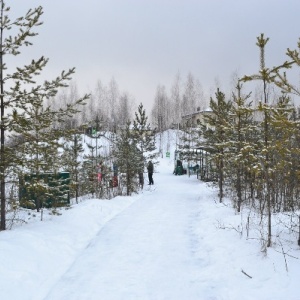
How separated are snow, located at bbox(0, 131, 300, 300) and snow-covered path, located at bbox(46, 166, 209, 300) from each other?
0.05 feet

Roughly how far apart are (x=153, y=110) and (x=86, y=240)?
6716cm

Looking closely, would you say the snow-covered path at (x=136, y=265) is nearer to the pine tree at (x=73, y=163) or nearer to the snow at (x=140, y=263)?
the snow at (x=140, y=263)

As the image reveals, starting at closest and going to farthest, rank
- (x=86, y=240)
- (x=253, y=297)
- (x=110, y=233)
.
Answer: (x=253, y=297) → (x=86, y=240) → (x=110, y=233)

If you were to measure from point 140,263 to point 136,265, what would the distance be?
145 mm

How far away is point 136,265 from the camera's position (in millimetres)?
6449

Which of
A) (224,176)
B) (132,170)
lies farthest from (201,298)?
(132,170)

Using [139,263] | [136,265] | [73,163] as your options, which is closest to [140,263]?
[139,263]

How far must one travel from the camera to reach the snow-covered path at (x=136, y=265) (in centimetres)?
523

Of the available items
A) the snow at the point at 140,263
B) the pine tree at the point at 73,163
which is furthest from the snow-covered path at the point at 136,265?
the pine tree at the point at 73,163

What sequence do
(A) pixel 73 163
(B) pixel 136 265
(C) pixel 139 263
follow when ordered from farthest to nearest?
(A) pixel 73 163, (C) pixel 139 263, (B) pixel 136 265

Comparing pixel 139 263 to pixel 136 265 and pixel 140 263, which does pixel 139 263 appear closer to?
pixel 140 263

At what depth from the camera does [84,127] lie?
9.26m

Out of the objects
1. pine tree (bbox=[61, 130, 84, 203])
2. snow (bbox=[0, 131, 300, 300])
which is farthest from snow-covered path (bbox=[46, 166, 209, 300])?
pine tree (bbox=[61, 130, 84, 203])

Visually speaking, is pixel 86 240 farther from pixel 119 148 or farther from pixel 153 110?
pixel 153 110
